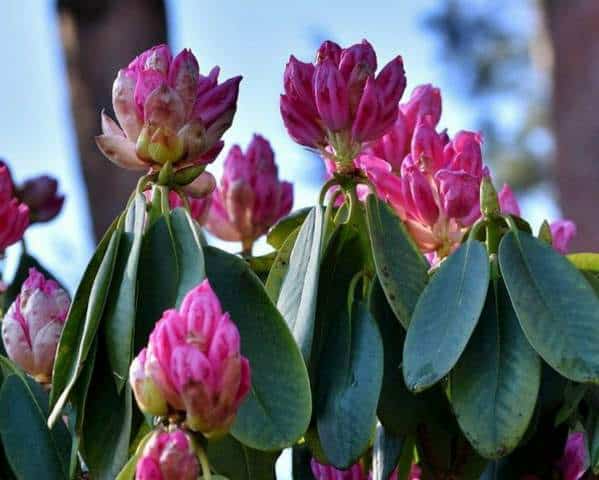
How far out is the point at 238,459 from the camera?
0.94 metres

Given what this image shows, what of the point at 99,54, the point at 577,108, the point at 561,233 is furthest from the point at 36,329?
the point at 577,108

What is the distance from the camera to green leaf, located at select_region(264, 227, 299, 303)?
3.30ft

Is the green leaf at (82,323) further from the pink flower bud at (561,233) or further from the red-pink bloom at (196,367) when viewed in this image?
the pink flower bud at (561,233)

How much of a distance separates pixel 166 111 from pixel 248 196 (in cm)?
43

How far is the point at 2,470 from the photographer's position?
981 millimetres

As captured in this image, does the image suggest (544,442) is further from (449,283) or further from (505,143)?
(505,143)

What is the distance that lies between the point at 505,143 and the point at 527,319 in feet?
28.8

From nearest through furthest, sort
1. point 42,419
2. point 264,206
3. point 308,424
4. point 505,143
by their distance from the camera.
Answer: point 308,424, point 42,419, point 264,206, point 505,143

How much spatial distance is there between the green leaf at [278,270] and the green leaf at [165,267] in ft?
0.33

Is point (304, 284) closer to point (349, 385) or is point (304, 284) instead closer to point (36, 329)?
point (349, 385)

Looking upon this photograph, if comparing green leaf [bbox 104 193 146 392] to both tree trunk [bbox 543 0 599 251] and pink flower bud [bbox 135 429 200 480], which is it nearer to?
pink flower bud [bbox 135 429 200 480]

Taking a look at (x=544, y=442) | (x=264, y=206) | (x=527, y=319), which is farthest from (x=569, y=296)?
(x=264, y=206)

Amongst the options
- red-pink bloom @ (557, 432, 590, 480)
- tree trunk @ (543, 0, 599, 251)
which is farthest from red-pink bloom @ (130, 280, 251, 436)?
tree trunk @ (543, 0, 599, 251)

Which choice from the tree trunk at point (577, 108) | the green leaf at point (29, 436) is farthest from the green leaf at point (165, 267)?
the tree trunk at point (577, 108)
